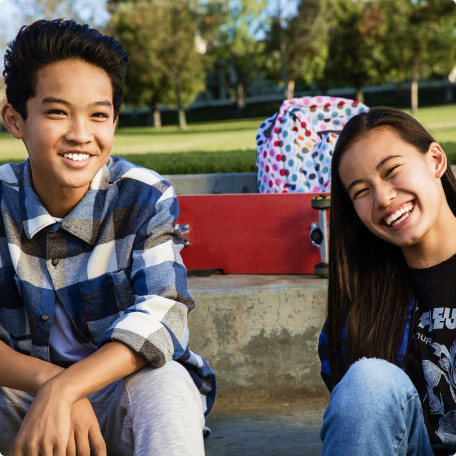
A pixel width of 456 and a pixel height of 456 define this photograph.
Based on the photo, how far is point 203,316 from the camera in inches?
135

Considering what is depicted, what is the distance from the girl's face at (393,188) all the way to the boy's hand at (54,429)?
1.00 m

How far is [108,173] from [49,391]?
31.9 inches

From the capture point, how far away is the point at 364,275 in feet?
7.89

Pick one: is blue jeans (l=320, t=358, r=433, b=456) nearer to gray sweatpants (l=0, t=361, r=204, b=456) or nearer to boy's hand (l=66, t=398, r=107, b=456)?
gray sweatpants (l=0, t=361, r=204, b=456)

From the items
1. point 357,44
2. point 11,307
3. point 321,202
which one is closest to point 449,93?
point 357,44

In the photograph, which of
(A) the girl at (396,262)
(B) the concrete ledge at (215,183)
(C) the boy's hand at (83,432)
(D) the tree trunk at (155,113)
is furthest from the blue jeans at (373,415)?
(D) the tree trunk at (155,113)

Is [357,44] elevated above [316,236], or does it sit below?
above

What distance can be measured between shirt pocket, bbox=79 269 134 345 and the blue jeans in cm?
77

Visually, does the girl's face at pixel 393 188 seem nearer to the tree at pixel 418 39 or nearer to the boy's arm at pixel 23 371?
the boy's arm at pixel 23 371

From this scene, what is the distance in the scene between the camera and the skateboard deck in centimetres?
368

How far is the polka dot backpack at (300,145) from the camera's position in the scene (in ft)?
14.6

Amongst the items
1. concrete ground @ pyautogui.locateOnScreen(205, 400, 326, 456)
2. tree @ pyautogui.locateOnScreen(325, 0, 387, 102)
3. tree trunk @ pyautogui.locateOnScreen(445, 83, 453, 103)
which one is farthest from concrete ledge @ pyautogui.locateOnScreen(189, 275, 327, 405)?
tree trunk @ pyautogui.locateOnScreen(445, 83, 453, 103)

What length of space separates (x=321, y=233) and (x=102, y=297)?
151 cm

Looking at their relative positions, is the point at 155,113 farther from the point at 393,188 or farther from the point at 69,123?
the point at 393,188
